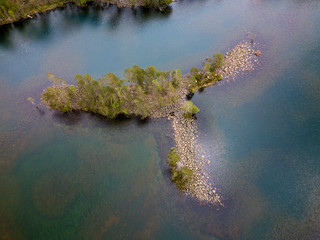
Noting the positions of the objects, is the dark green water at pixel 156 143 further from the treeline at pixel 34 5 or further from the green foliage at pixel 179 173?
the treeline at pixel 34 5

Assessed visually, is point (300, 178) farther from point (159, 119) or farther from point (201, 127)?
point (159, 119)

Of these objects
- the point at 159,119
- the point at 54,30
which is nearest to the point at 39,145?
the point at 159,119

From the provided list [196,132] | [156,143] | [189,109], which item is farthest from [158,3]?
[156,143]

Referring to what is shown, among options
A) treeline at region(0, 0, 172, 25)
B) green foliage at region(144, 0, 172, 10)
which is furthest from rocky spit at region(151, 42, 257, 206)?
treeline at region(0, 0, 172, 25)

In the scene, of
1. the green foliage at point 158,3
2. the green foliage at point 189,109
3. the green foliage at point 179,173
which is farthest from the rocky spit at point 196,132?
the green foliage at point 158,3

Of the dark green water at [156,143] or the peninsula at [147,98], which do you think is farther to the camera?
the peninsula at [147,98]

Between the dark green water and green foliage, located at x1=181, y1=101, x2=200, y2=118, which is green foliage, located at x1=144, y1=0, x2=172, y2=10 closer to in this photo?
the dark green water
